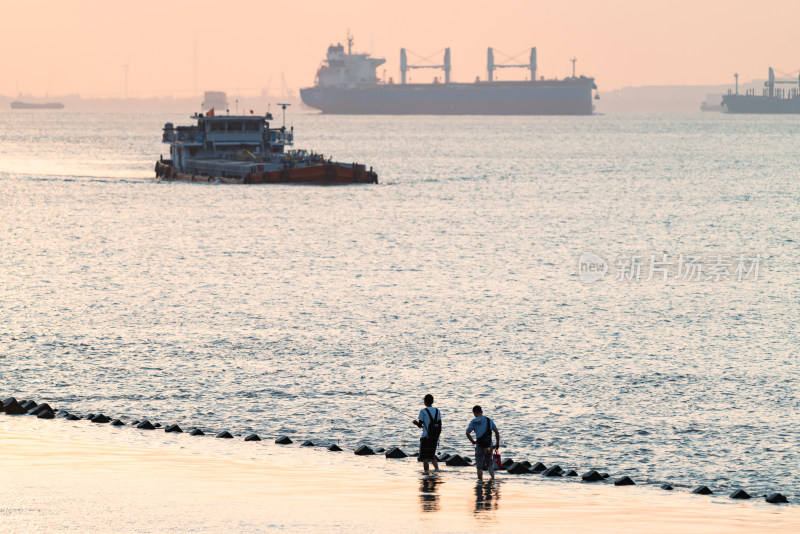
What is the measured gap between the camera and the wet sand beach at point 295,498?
59.0 ft

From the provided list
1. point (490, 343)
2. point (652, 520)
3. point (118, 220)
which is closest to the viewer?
point (652, 520)

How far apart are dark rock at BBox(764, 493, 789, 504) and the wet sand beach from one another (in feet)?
0.93

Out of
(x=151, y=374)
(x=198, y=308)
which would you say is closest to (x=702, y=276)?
(x=198, y=308)

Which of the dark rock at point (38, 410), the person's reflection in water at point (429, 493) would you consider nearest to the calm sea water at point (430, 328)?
the dark rock at point (38, 410)

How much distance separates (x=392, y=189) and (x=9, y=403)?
324ft

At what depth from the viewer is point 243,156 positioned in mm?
123312

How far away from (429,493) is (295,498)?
2.56 m

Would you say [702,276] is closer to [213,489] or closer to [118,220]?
[213,489]

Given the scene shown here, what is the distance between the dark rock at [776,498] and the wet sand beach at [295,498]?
0.93ft

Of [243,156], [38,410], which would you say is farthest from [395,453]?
[243,156]

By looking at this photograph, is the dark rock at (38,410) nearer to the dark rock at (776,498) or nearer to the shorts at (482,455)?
the shorts at (482,455)

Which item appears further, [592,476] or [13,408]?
[13,408]

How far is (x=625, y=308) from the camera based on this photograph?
4819cm

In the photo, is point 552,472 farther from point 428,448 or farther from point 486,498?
point 486,498
